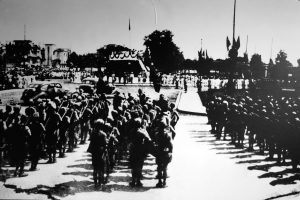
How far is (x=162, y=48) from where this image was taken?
2198 centimetres

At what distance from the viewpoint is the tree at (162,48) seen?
19.1m

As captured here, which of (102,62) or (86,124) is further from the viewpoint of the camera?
(102,62)

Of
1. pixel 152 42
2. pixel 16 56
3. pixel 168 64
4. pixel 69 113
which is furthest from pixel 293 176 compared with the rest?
pixel 168 64

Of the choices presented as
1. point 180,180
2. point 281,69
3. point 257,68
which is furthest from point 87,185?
point 257,68

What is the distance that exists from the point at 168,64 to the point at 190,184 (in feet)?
56.0

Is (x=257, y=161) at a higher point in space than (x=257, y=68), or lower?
lower

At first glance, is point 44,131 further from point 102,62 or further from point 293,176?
point 102,62

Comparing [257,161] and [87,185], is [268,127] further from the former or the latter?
[87,185]

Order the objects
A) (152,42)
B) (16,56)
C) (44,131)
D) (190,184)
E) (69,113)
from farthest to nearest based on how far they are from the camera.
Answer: (152,42), (16,56), (69,113), (44,131), (190,184)

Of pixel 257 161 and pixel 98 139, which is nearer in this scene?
pixel 98 139

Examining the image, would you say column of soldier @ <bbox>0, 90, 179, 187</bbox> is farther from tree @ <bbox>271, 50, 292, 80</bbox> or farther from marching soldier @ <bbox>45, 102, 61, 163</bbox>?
tree @ <bbox>271, 50, 292, 80</bbox>

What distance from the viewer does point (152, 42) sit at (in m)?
19.5

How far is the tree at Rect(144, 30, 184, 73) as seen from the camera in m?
19.1

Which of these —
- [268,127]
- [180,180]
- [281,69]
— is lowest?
[180,180]
